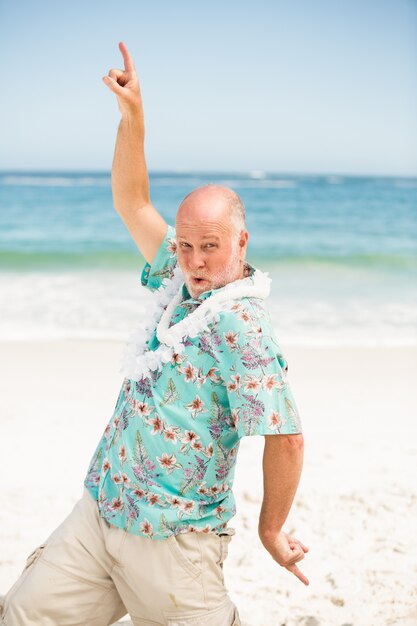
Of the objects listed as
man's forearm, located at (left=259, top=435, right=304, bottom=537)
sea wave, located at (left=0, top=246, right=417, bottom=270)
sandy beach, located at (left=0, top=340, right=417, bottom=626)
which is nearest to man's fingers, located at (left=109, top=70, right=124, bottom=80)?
man's forearm, located at (left=259, top=435, right=304, bottom=537)

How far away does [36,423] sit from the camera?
17.2 feet

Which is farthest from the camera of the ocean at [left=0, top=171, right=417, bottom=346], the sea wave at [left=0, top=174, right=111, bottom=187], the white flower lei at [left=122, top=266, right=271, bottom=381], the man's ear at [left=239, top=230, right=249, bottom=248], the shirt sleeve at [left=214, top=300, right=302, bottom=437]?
the sea wave at [left=0, top=174, right=111, bottom=187]

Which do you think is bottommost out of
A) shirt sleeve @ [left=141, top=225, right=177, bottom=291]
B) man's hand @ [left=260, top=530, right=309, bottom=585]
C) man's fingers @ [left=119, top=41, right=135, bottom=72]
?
man's hand @ [left=260, top=530, right=309, bottom=585]

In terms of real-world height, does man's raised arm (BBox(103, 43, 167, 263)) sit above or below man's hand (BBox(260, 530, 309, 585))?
above

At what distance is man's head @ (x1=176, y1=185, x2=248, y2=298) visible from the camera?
2076 millimetres

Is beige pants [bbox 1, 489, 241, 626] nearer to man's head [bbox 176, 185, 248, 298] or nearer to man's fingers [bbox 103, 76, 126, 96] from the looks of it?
man's head [bbox 176, 185, 248, 298]

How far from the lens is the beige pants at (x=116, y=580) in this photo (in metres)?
2.08

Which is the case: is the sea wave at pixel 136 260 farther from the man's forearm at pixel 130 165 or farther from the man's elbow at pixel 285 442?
the man's elbow at pixel 285 442

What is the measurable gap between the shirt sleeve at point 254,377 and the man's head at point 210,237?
0.61 ft

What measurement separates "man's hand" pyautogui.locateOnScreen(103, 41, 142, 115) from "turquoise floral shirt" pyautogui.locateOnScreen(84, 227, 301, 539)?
0.71 m

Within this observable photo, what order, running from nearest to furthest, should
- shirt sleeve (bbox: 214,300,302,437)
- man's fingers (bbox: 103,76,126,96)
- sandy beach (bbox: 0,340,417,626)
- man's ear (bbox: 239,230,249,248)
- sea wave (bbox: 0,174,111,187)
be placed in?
shirt sleeve (bbox: 214,300,302,437)
man's ear (bbox: 239,230,249,248)
man's fingers (bbox: 103,76,126,96)
sandy beach (bbox: 0,340,417,626)
sea wave (bbox: 0,174,111,187)

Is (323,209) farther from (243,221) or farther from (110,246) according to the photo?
(243,221)

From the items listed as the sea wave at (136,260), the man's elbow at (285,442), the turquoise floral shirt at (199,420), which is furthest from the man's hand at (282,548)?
the sea wave at (136,260)

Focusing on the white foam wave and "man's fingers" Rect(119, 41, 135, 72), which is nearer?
"man's fingers" Rect(119, 41, 135, 72)
